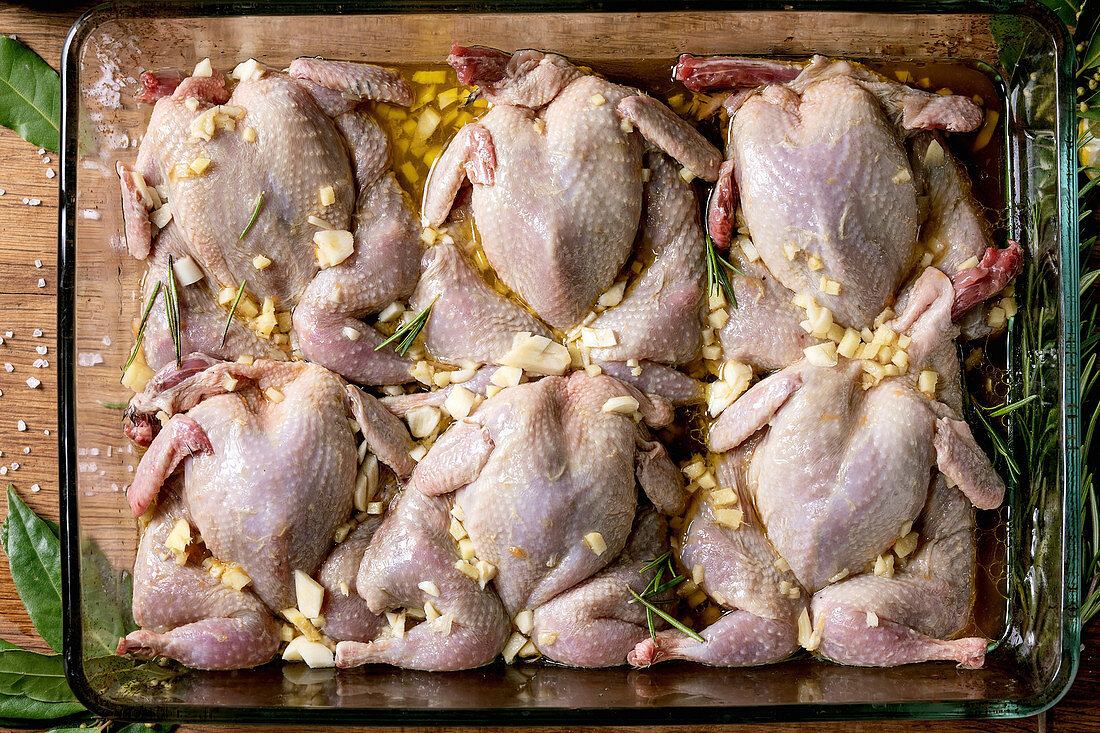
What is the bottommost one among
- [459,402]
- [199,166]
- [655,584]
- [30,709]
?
[30,709]

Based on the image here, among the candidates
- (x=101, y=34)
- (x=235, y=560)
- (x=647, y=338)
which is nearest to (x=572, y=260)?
(x=647, y=338)

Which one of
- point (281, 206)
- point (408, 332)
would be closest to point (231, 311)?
point (281, 206)

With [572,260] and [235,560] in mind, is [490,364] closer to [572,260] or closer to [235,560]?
[572,260]

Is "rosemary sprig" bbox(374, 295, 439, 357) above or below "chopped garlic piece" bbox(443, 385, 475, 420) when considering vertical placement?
above

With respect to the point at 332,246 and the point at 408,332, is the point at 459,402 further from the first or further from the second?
the point at 332,246

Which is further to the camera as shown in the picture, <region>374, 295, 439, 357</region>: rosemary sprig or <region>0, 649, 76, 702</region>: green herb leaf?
<region>0, 649, 76, 702</region>: green herb leaf

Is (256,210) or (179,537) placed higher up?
(256,210)

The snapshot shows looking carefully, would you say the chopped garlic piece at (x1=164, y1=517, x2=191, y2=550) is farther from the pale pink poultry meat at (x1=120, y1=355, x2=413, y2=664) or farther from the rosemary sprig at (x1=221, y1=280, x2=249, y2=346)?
the rosemary sprig at (x1=221, y1=280, x2=249, y2=346)

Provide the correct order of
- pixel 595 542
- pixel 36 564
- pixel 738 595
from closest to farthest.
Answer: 1. pixel 595 542
2. pixel 738 595
3. pixel 36 564

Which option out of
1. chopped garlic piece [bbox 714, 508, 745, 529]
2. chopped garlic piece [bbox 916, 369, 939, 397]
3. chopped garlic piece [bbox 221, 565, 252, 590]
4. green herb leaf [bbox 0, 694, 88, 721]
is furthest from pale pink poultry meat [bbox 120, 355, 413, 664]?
chopped garlic piece [bbox 916, 369, 939, 397]
